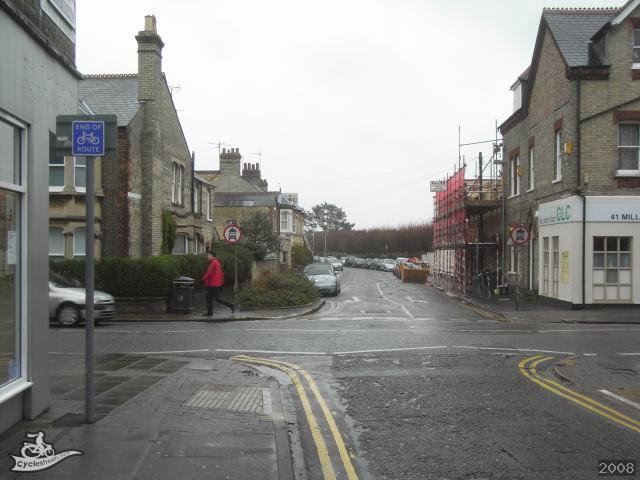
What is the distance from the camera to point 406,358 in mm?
11469

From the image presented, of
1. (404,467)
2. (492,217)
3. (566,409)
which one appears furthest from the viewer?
(492,217)

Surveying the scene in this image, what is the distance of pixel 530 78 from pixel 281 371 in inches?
838

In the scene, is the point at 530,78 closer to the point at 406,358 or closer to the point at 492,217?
the point at 492,217

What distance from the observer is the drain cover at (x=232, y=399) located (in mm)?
7711

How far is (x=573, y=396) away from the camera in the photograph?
8.48m

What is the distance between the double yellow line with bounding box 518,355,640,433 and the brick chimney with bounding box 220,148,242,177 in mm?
51485

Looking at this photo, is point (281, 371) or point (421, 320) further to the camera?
point (421, 320)

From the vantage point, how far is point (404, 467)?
564 cm

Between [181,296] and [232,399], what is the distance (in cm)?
1321

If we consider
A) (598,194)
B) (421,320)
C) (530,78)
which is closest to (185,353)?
(421,320)

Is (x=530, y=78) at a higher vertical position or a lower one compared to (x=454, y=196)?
higher

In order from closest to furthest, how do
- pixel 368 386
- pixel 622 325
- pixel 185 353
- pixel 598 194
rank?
pixel 368 386
pixel 185 353
pixel 622 325
pixel 598 194

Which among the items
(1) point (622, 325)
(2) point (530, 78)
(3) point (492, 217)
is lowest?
(1) point (622, 325)

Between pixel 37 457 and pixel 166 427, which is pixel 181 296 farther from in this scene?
pixel 37 457
